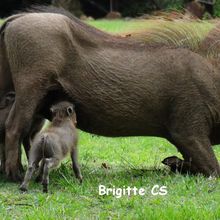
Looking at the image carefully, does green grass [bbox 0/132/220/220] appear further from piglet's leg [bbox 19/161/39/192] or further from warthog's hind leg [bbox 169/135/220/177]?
warthog's hind leg [bbox 169/135/220/177]

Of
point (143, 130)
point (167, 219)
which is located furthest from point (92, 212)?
point (143, 130)

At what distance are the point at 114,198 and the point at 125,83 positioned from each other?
4.41 ft

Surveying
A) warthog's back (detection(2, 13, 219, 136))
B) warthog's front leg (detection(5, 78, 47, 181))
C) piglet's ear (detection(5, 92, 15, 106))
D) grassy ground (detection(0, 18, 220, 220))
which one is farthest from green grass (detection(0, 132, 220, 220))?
piglet's ear (detection(5, 92, 15, 106))

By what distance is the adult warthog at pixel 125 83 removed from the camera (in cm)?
580

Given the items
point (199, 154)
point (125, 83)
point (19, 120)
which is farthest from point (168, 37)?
point (19, 120)

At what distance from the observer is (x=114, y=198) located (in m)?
5.02

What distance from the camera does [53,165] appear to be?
5320mm

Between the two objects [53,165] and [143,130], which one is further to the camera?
[143,130]

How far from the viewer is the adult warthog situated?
19.0ft

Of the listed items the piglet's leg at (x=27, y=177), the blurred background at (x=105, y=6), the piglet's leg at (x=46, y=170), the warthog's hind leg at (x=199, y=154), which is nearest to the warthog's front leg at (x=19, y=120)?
the piglet's leg at (x=27, y=177)

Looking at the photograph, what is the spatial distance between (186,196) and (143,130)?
118 centimetres

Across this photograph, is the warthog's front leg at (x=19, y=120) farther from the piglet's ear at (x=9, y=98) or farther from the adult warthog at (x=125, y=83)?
the piglet's ear at (x=9, y=98)

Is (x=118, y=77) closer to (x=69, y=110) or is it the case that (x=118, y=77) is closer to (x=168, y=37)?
(x=69, y=110)

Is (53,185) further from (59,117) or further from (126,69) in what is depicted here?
(126,69)
